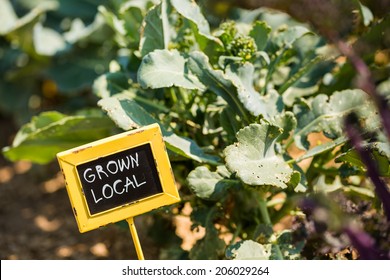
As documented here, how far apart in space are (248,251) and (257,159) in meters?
0.21

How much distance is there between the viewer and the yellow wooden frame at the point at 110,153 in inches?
54.7

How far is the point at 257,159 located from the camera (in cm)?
148

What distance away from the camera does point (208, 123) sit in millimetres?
1730

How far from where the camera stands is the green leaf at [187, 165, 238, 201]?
1.51 m

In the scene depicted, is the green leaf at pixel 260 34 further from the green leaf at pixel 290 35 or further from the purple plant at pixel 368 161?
the purple plant at pixel 368 161

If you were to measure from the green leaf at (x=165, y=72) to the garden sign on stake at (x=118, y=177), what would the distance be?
179 mm

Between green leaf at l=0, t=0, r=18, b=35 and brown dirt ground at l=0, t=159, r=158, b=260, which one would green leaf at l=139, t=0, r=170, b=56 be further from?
green leaf at l=0, t=0, r=18, b=35

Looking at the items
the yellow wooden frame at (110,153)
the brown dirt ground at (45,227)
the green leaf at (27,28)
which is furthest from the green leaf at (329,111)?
the green leaf at (27,28)

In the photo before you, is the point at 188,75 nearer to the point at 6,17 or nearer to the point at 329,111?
the point at 329,111

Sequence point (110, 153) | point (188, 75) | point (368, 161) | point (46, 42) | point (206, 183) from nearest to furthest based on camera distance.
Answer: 1. point (368, 161)
2. point (110, 153)
3. point (206, 183)
4. point (188, 75)
5. point (46, 42)

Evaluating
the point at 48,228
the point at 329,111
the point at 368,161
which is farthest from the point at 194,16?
the point at 48,228

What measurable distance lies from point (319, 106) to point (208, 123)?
296 millimetres

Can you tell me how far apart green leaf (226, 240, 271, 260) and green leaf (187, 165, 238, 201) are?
0.13m
